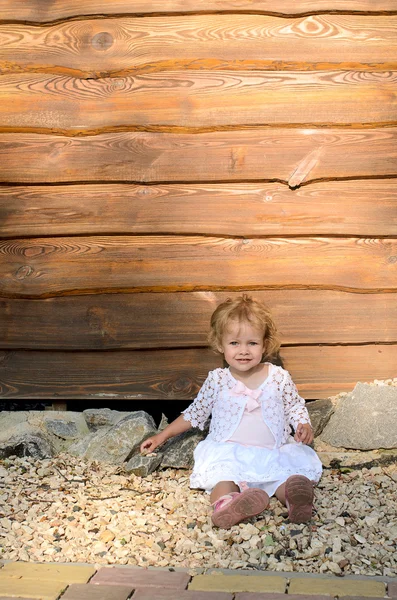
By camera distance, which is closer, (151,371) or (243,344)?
(243,344)

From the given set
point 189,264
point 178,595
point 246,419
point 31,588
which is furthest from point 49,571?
point 189,264

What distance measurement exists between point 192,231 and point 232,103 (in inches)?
28.7

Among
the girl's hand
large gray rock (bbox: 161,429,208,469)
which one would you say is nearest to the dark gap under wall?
large gray rock (bbox: 161,429,208,469)

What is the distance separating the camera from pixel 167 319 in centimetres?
455

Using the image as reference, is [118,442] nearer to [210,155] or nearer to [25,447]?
[25,447]

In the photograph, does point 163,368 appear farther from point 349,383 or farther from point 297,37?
point 297,37

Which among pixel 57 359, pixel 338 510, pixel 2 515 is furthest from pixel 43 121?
pixel 338 510

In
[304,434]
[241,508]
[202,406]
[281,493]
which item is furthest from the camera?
[202,406]

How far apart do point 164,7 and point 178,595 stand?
3030 millimetres

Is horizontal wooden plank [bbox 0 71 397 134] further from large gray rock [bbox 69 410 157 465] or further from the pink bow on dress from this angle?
large gray rock [bbox 69 410 157 465]

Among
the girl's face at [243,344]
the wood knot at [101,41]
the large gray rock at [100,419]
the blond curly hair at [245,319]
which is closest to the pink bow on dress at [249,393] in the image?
the girl's face at [243,344]

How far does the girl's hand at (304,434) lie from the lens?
3912 millimetres

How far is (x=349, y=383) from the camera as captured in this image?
4.57 meters

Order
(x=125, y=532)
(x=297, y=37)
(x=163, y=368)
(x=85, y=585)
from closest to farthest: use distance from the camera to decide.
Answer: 1. (x=85, y=585)
2. (x=125, y=532)
3. (x=297, y=37)
4. (x=163, y=368)
